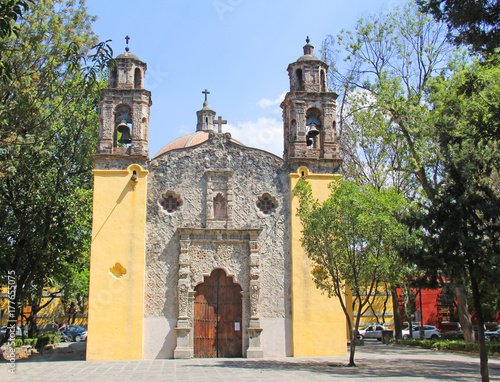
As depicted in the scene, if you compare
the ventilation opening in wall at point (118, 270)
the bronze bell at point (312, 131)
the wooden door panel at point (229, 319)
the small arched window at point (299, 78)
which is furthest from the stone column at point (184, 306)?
the small arched window at point (299, 78)

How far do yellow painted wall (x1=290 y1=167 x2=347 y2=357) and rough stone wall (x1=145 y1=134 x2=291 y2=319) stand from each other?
13.4 inches

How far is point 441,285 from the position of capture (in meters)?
11.5

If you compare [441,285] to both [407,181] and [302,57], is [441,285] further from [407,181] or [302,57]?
[407,181]

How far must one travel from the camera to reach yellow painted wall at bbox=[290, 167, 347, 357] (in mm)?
16188

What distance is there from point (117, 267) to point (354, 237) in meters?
7.53

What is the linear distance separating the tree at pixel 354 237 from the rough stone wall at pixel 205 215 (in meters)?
2.42

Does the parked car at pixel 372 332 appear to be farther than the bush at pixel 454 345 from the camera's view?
Yes

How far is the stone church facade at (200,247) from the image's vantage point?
625 inches

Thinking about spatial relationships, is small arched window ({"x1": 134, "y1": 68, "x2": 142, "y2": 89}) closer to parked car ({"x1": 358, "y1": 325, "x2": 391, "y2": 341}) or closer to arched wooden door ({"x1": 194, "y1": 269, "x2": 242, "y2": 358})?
arched wooden door ({"x1": 194, "y1": 269, "x2": 242, "y2": 358})

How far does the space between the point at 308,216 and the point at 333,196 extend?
3.05 ft

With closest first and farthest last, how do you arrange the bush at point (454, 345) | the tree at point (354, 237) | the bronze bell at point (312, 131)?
1. the tree at point (354, 237)
2. the bronze bell at point (312, 131)
3. the bush at point (454, 345)

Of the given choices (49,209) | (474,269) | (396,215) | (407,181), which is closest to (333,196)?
(396,215)

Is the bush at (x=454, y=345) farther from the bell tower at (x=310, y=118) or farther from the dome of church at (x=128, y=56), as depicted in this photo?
the dome of church at (x=128, y=56)

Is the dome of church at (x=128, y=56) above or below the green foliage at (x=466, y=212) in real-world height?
above
